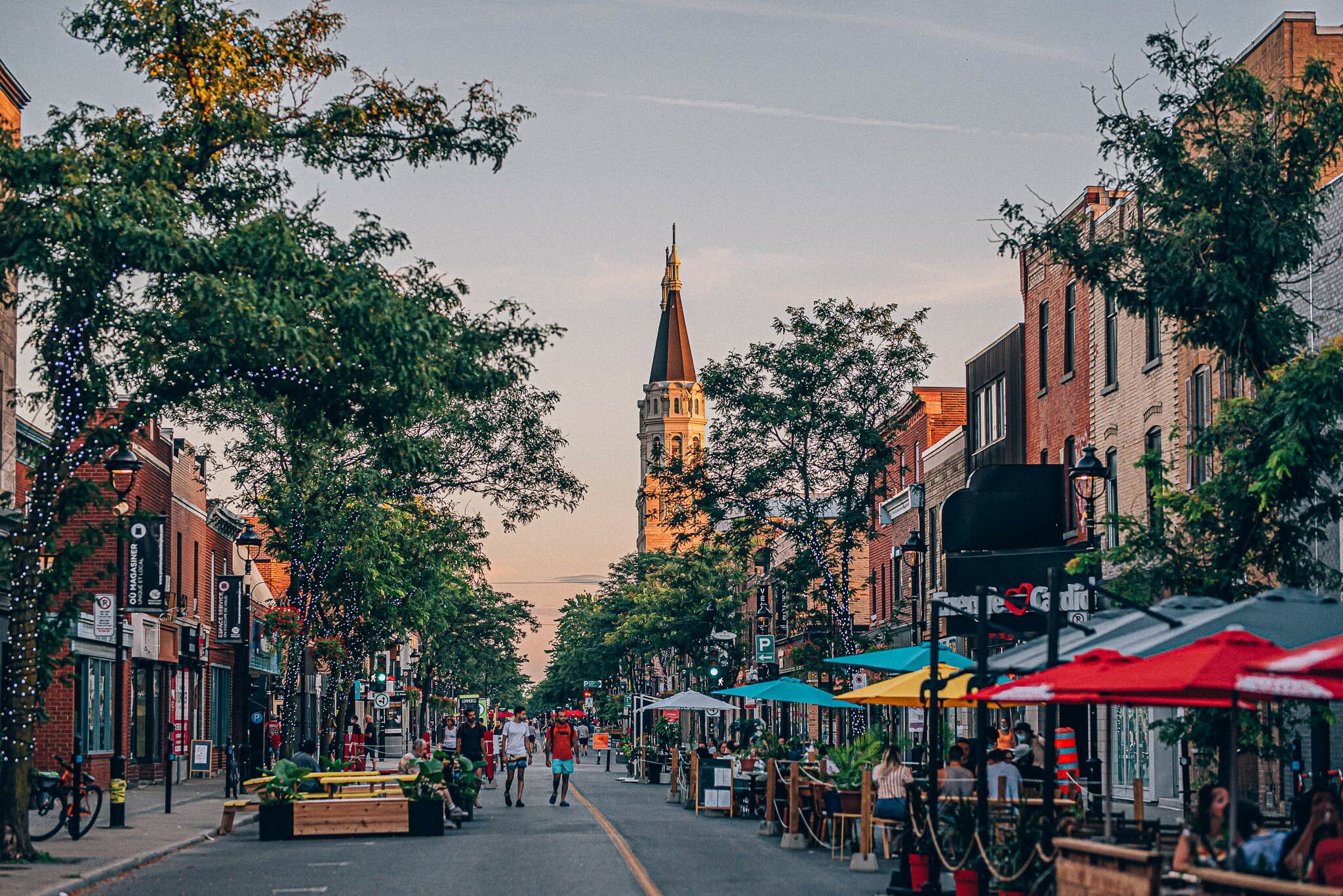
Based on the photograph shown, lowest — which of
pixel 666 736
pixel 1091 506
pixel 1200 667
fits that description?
pixel 666 736

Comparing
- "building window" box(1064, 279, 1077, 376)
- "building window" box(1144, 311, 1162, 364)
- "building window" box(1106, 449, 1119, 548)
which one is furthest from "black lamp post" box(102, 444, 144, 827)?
"building window" box(1064, 279, 1077, 376)

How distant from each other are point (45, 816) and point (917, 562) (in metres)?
18.1

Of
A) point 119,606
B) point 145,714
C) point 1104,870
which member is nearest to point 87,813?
point 119,606

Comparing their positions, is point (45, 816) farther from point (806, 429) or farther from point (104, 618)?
point (806, 429)

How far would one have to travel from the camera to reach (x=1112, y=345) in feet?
115

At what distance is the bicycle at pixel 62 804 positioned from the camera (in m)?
22.4

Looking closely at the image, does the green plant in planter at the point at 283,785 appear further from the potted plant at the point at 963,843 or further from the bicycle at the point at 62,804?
the potted plant at the point at 963,843

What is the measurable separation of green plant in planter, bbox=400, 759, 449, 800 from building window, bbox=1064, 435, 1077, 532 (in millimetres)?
17423

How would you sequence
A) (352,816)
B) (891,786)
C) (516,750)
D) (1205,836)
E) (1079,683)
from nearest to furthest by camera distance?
(1205,836), (1079,683), (891,786), (352,816), (516,750)

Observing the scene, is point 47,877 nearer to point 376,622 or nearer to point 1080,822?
point 1080,822

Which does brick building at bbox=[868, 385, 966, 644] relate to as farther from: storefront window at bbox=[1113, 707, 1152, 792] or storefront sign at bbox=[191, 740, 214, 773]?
storefront sign at bbox=[191, 740, 214, 773]

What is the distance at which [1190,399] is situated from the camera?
30516 millimetres

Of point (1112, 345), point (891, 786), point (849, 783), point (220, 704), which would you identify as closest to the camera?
point (891, 786)

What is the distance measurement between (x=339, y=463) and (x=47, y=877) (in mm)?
23722
